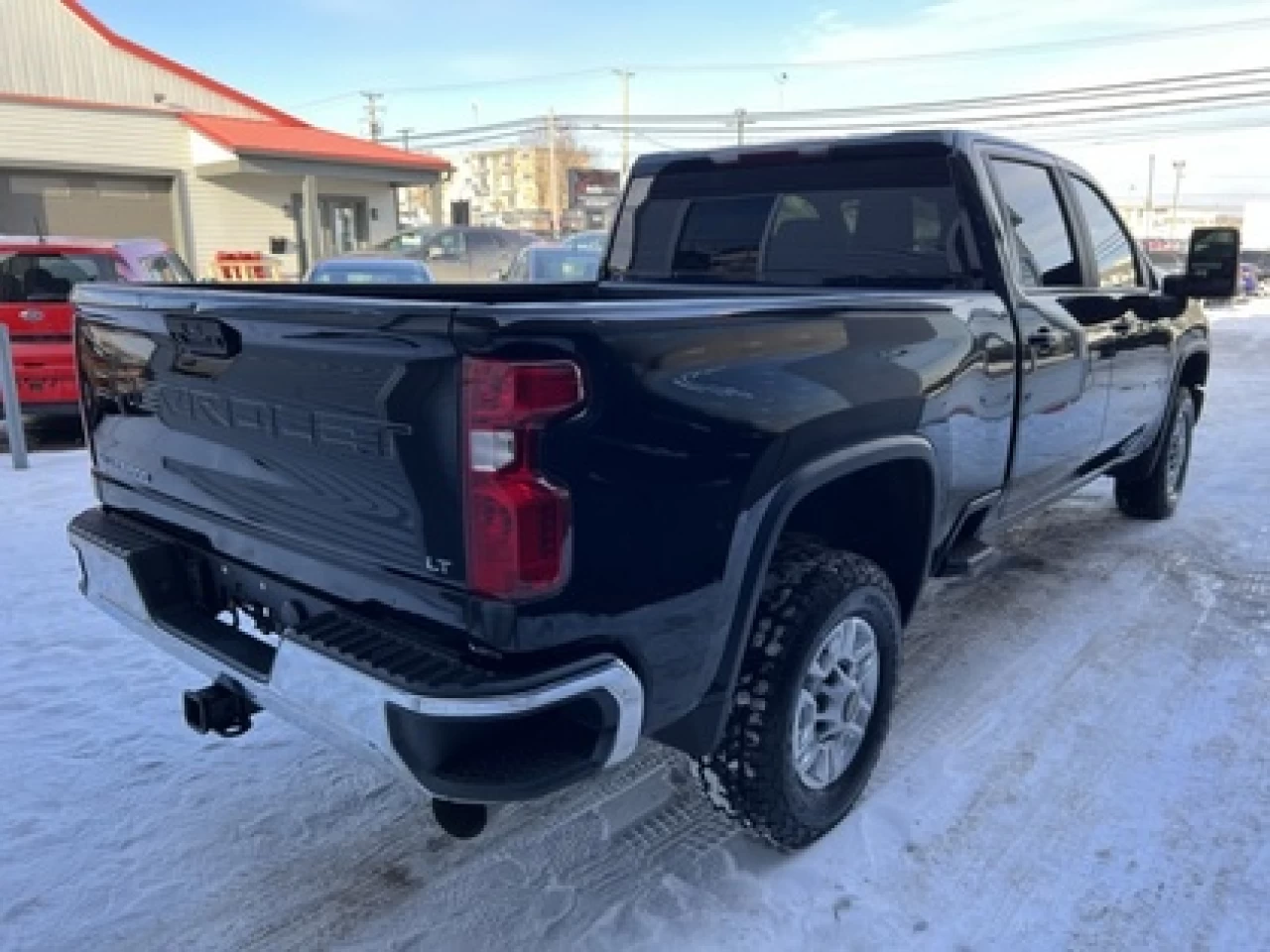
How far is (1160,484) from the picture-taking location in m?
5.63

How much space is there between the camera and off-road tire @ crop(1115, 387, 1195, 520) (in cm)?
553

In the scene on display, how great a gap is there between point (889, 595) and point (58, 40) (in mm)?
25666

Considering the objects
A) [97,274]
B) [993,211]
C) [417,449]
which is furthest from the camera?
[97,274]

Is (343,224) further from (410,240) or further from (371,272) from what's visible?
(371,272)

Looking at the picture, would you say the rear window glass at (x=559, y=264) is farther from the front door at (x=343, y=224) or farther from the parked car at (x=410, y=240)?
the front door at (x=343, y=224)

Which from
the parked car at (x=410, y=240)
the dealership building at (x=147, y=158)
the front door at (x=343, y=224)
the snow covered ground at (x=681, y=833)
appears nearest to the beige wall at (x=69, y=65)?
the dealership building at (x=147, y=158)

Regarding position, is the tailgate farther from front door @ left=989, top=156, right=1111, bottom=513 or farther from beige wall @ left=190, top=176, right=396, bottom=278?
beige wall @ left=190, top=176, right=396, bottom=278

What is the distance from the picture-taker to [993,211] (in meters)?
3.48

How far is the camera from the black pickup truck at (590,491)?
1.88 meters

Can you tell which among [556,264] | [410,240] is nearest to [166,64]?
[410,240]

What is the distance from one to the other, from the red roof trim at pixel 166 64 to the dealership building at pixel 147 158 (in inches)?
1.3

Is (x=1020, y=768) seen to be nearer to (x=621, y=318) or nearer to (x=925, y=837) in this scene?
(x=925, y=837)

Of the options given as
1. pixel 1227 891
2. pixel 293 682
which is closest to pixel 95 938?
pixel 293 682

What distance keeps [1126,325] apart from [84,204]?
914 inches
